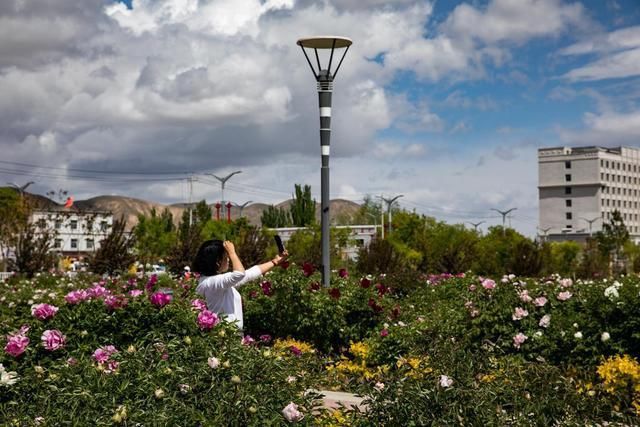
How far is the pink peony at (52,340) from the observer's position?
18.7 ft

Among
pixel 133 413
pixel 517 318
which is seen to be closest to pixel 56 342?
pixel 133 413

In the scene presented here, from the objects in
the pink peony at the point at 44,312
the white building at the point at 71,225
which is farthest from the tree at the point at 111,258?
the pink peony at the point at 44,312

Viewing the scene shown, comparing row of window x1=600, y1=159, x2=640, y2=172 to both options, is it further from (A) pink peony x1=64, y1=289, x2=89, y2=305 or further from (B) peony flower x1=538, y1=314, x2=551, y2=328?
(A) pink peony x1=64, y1=289, x2=89, y2=305

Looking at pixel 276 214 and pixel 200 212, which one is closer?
pixel 200 212

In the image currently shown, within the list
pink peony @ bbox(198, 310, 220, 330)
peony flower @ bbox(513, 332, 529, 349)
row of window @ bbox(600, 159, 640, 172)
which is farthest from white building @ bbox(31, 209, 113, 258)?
row of window @ bbox(600, 159, 640, 172)

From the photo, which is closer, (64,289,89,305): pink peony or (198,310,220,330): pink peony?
(198,310,220,330): pink peony

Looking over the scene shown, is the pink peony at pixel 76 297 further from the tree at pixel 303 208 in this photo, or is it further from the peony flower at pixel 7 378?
the tree at pixel 303 208

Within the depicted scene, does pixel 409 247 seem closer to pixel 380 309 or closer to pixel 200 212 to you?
pixel 380 309

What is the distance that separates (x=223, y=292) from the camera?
6855 mm

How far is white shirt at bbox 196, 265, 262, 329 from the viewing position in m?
6.79

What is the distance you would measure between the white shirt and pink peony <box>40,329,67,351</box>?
1.40 metres

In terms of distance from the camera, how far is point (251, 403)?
14.4 feet

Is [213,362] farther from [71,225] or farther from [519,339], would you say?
[71,225]

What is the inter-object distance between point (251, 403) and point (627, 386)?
11.7 ft
